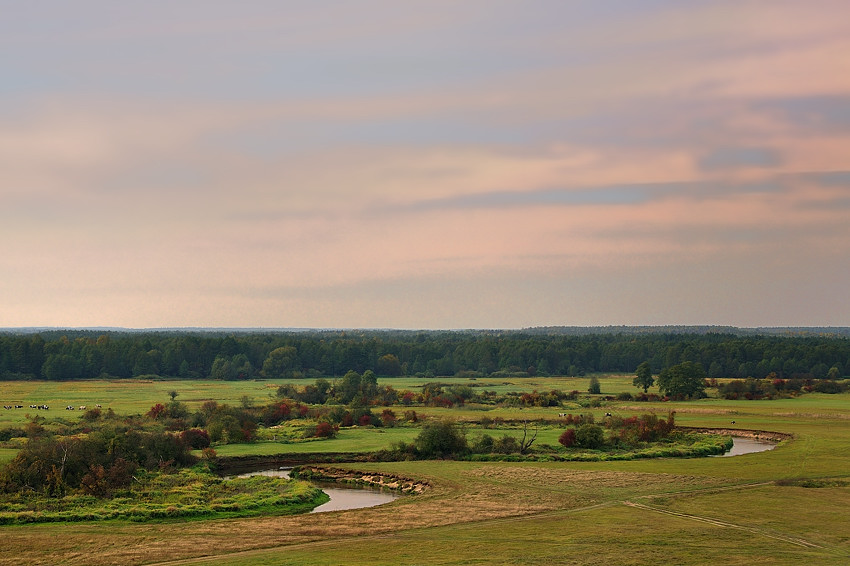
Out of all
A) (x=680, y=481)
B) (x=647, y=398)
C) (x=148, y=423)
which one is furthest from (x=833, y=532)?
(x=647, y=398)

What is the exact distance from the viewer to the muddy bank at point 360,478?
6021 centimetres

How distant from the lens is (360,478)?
212ft

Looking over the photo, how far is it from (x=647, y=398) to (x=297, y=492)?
92428 mm

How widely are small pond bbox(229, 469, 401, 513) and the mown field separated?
280cm

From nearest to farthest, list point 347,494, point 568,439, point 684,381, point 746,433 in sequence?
point 347,494
point 568,439
point 746,433
point 684,381

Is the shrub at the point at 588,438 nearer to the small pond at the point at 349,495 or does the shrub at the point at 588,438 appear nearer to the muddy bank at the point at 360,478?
the muddy bank at the point at 360,478

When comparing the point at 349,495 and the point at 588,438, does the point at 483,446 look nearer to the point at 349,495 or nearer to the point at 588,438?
the point at 588,438

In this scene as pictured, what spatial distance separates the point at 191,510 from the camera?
4894 centimetres

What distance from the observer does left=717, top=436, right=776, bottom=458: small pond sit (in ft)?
254

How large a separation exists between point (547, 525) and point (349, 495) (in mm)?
18386

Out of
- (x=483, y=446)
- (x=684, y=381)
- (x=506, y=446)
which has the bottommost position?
(x=483, y=446)

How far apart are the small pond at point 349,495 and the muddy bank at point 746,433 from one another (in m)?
45.8

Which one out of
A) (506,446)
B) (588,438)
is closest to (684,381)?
(588,438)

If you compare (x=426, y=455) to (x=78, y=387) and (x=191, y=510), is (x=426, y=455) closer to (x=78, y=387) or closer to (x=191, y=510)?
(x=191, y=510)
